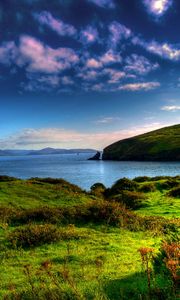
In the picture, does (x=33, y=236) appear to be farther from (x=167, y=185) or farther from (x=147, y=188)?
(x=167, y=185)

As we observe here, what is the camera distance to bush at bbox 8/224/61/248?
1531 cm

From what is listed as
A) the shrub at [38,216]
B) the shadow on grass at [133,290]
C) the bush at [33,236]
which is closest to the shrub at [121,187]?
the shrub at [38,216]

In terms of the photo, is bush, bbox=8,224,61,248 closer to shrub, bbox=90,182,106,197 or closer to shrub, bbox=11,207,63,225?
shrub, bbox=11,207,63,225

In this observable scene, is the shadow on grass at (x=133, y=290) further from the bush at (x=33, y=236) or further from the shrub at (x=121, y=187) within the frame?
the shrub at (x=121, y=187)

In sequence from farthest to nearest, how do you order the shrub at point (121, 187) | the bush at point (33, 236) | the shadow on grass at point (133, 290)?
the shrub at point (121, 187) < the bush at point (33, 236) < the shadow on grass at point (133, 290)

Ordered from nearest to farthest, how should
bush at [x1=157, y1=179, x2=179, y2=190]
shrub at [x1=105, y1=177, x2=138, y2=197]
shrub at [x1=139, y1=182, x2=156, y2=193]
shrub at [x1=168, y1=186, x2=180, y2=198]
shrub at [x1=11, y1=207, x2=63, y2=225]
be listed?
shrub at [x1=11, y1=207, x2=63, y2=225] → shrub at [x1=168, y1=186, x2=180, y2=198] → shrub at [x1=105, y1=177, x2=138, y2=197] → shrub at [x1=139, y1=182, x2=156, y2=193] → bush at [x1=157, y1=179, x2=179, y2=190]

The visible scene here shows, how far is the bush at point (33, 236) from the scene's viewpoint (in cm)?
1531

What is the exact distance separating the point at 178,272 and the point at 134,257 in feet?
16.0

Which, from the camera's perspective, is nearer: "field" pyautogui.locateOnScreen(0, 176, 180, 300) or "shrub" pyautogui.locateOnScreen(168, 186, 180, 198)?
"field" pyautogui.locateOnScreen(0, 176, 180, 300)

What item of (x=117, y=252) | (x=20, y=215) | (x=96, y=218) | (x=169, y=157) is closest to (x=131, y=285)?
(x=117, y=252)

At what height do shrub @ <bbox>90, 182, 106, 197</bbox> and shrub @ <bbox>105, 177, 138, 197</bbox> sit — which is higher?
shrub @ <bbox>105, 177, 138, 197</bbox>

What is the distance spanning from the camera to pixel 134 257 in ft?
43.8

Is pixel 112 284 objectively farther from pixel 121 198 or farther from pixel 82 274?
pixel 121 198

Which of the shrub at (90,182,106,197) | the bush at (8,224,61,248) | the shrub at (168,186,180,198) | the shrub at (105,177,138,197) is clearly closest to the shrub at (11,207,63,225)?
the bush at (8,224,61,248)
